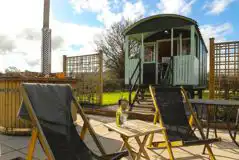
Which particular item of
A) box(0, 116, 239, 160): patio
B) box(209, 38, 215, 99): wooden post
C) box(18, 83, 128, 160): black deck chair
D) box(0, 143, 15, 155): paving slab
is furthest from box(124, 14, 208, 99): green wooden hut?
box(18, 83, 128, 160): black deck chair

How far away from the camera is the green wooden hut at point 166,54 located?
6568 millimetres

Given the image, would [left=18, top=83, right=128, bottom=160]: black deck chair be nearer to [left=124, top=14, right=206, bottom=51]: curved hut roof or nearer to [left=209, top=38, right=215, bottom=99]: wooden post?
[left=209, top=38, right=215, bottom=99]: wooden post

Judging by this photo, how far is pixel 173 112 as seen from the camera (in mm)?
3299

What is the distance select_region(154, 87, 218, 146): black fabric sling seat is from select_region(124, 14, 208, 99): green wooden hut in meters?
3.42

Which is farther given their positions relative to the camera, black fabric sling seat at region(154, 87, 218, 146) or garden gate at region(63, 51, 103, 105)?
garden gate at region(63, 51, 103, 105)

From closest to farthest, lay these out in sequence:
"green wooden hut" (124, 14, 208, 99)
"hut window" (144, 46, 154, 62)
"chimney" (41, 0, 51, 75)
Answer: "chimney" (41, 0, 51, 75) → "green wooden hut" (124, 14, 208, 99) → "hut window" (144, 46, 154, 62)

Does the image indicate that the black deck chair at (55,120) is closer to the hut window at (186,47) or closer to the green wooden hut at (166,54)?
the green wooden hut at (166,54)

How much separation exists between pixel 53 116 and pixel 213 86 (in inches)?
200

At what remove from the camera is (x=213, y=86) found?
Answer: 5.74 m

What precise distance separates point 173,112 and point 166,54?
19.9ft

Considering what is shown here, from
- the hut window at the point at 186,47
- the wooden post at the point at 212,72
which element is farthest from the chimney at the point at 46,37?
the hut window at the point at 186,47

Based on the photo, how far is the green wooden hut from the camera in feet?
21.5

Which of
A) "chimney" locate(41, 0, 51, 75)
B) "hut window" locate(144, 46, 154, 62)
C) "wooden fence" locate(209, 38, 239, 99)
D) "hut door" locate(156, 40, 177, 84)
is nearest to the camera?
"chimney" locate(41, 0, 51, 75)

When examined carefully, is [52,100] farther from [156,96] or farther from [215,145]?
[215,145]
